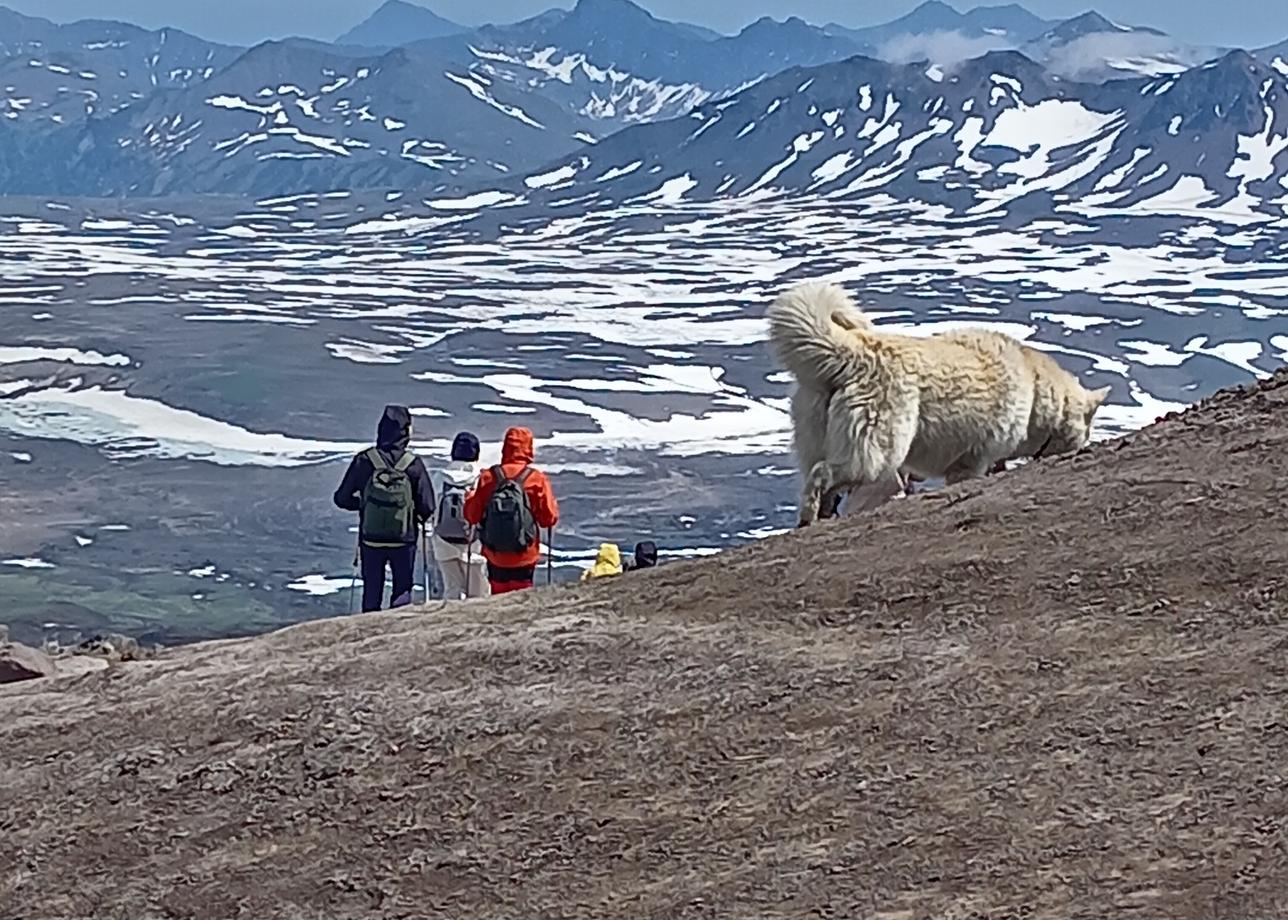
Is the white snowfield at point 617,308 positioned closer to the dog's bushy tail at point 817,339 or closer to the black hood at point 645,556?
the dog's bushy tail at point 817,339

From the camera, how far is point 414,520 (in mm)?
10750

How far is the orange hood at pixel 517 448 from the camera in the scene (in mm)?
10188

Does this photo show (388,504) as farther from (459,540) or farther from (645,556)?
(645,556)

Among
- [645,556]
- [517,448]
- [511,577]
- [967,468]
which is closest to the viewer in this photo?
[511,577]

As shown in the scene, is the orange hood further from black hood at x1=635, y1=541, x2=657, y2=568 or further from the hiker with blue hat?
black hood at x1=635, y1=541, x2=657, y2=568

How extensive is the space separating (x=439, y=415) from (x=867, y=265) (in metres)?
68.1

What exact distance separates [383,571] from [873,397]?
327 cm

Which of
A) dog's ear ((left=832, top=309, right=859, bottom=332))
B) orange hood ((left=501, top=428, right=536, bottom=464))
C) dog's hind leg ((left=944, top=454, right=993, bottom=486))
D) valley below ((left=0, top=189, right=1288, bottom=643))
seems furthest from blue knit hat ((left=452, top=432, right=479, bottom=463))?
valley below ((left=0, top=189, right=1288, bottom=643))

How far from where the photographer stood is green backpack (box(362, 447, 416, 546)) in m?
10.6

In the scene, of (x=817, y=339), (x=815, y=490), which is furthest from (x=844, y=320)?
(x=815, y=490)

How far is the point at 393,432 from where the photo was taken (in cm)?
1078

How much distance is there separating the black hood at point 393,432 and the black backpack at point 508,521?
1.02 m

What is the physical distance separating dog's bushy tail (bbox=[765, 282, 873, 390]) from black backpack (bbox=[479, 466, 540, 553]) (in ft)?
5.40

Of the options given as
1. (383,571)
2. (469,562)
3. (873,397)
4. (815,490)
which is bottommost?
(383,571)
